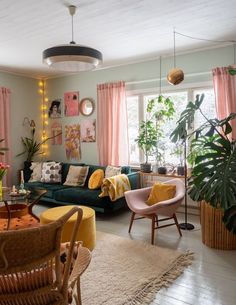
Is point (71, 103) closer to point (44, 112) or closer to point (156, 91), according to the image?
point (44, 112)

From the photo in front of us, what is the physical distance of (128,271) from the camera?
2.56m

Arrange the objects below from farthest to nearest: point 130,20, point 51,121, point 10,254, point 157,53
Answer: point 51,121, point 157,53, point 130,20, point 10,254

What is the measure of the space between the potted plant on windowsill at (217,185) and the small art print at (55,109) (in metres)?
3.38

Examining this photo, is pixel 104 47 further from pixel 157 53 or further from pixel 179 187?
pixel 179 187

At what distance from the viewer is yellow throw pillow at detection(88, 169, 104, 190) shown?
446 cm

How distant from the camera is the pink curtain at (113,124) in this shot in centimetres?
496

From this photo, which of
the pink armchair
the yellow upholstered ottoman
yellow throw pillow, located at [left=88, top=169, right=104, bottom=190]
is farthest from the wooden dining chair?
yellow throw pillow, located at [left=88, top=169, right=104, bottom=190]

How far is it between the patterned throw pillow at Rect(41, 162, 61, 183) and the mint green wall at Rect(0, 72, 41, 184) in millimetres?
914

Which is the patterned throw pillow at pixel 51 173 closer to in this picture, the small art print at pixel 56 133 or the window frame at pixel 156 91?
the small art print at pixel 56 133

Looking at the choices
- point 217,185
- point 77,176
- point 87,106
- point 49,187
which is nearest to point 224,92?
point 217,185

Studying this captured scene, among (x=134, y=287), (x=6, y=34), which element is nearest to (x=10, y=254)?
(x=134, y=287)

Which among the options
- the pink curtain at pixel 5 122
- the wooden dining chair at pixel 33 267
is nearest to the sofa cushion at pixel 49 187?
the pink curtain at pixel 5 122

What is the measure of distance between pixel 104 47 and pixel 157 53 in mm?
924

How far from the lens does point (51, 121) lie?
6.14m
